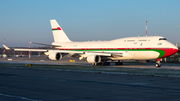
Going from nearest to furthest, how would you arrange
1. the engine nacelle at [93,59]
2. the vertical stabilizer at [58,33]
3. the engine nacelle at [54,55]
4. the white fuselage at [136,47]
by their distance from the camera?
the white fuselage at [136,47]
the engine nacelle at [93,59]
the engine nacelle at [54,55]
the vertical stabilizer at [58,33]

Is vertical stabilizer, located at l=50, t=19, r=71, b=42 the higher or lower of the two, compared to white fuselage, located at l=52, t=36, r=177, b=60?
higher

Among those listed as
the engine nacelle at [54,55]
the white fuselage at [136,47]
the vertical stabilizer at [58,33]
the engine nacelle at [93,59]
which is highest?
the vertical stabilizer at [58,33]

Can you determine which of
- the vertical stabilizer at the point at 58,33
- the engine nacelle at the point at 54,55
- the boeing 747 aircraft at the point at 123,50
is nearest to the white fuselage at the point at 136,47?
the boeing 747 aircraft at the point at 123,50

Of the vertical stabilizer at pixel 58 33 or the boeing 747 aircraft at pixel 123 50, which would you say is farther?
the vertical stabilizer at pixel 58 33

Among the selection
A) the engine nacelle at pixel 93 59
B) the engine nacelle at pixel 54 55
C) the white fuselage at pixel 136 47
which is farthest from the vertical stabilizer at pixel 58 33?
the engine nacelle at pixel 93 59

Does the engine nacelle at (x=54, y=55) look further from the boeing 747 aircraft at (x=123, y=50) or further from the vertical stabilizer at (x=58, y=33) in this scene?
the vertical stabilizer at (x=58, y=33)

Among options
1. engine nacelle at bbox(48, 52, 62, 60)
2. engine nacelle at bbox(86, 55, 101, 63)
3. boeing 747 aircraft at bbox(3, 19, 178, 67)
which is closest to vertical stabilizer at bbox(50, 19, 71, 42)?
boeing 747 aircraft at bbox(3, 19, 178, 67)

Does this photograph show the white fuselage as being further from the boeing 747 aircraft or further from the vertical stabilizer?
the vertical stabilizer

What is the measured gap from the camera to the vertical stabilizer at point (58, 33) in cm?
6291

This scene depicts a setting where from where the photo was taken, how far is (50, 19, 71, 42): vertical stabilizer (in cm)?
6291

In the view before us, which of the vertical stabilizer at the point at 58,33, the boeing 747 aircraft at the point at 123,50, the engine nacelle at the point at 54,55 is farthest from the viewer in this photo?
the vertical stabilizer at the point at 58,33

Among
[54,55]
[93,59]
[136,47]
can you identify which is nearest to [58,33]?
[54,55]

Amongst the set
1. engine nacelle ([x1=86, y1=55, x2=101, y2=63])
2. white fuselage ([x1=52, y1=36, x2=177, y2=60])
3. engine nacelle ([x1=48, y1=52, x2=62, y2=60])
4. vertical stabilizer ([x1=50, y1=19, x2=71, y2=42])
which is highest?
vertical stabilizer ([x1=50, y1=19, x2=71, y2=42])

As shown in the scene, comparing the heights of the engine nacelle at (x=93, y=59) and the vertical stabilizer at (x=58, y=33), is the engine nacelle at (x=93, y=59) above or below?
below
